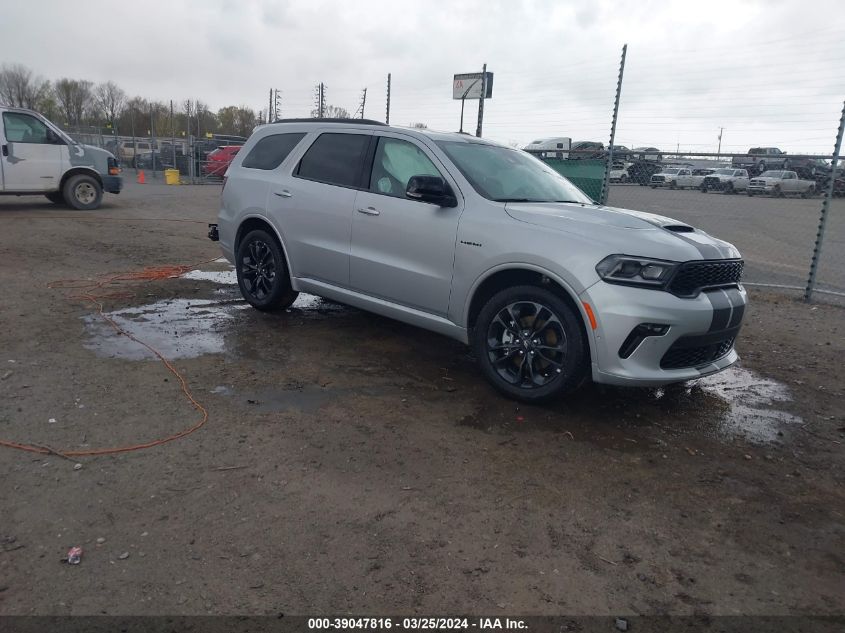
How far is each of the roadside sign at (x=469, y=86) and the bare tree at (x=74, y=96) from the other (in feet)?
225

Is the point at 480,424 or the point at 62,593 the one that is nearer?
the point at 62,593

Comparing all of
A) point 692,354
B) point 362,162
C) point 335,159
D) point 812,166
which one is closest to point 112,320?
point 335,159

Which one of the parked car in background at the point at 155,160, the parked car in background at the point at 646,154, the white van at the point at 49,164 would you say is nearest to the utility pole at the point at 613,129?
the parked car in background at the point at 646,154

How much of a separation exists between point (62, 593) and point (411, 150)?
3823 mm

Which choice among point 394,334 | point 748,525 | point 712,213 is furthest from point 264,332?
point 712,213

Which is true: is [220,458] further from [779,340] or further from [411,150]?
[779,340]

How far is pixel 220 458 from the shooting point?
3.52 meters

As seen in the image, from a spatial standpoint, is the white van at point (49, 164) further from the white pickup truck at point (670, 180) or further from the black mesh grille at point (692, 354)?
the black mesh grille at point (692, 354)

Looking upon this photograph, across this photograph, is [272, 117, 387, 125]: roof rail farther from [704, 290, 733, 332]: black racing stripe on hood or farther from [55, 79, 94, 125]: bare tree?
[55, 79, 94, 125]: bare tree

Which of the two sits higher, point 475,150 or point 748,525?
point 475,150

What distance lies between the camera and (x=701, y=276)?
4109mm

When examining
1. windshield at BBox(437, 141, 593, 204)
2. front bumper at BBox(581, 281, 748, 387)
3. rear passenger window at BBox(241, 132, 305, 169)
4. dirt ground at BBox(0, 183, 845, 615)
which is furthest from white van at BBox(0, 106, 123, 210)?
front bumper at BBox(581, 281, 748, 387)

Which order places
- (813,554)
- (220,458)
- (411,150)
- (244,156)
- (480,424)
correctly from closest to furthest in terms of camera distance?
(813,554) → (220,458) → (480,424) → (411,150) → (244,156)

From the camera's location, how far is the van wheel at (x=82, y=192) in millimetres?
13953
